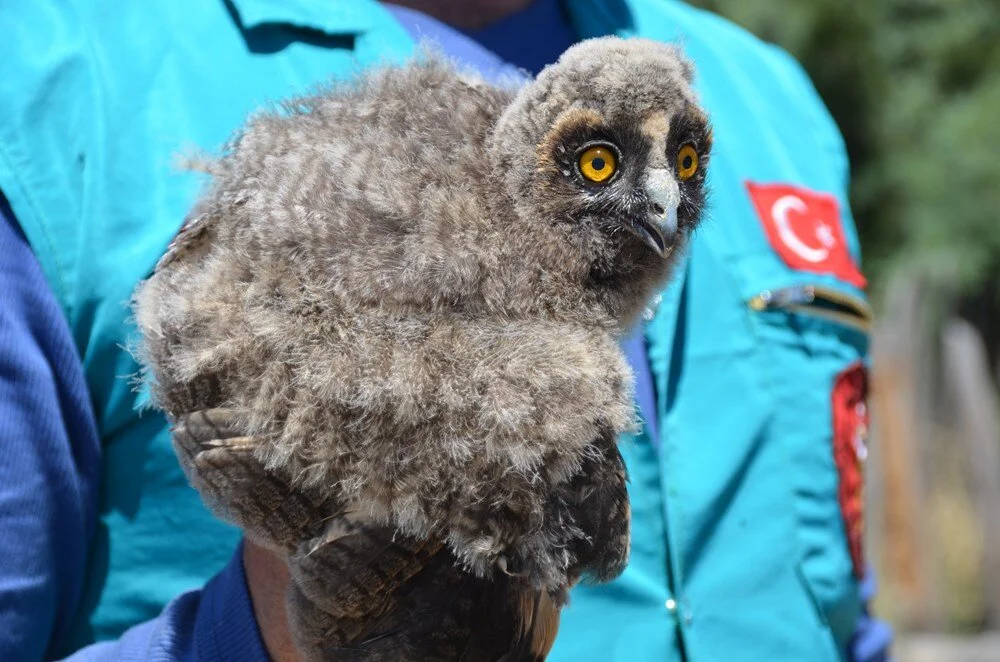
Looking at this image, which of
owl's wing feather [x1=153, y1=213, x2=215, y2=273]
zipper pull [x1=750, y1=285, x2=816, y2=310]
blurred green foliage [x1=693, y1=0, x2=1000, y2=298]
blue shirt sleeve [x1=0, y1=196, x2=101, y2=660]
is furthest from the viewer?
blurred green foliage [x1=693, y1=0, x2=1000, y2=298]

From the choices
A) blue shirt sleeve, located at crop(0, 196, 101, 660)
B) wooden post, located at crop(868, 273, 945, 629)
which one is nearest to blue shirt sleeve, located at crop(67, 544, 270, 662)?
blue shirt sleeve, located at crop(0, 196, 101, 660)

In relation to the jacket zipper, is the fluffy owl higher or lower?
higher

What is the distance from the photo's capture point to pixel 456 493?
128cm

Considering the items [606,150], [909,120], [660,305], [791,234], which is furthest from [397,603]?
[909,120]

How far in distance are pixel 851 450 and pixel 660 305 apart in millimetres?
533

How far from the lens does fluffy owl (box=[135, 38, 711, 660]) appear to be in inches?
50.1

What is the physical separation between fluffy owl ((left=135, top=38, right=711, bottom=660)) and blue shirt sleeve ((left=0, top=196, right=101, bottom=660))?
0.70 feet

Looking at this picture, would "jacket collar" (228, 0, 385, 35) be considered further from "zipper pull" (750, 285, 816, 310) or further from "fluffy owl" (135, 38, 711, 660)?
"zipper pull" (750, 285, 816, 310)

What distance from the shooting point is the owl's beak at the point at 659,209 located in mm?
1442

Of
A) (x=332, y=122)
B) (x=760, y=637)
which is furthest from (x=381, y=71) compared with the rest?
(x=760, y=637)

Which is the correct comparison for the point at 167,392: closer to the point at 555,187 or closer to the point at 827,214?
the point at 555,187

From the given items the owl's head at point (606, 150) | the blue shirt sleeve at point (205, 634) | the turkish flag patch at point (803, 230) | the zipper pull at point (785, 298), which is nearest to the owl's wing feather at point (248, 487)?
the blue shirt sleeve at point (205, 634)

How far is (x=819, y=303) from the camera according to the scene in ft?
7.37

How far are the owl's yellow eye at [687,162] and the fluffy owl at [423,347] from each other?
0.22ft
